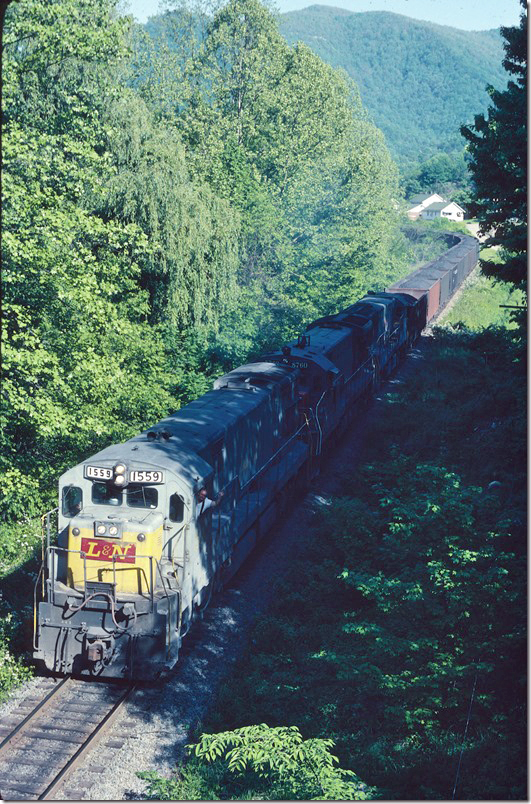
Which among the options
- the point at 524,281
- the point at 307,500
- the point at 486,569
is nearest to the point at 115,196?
the point at 307,500

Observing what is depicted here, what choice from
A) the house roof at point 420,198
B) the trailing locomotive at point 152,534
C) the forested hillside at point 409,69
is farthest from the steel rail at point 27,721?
the forested hillside at point 409,69

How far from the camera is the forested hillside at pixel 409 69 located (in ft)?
530

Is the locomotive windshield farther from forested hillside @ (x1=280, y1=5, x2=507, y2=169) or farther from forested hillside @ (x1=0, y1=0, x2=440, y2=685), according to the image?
forested hillside @ (x1=280, y1=5, x2=507, y2=169)

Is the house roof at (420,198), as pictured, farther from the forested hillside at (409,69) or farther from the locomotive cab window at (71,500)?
the locomotive cab window at (71,500)

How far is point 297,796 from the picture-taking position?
28.4 ft

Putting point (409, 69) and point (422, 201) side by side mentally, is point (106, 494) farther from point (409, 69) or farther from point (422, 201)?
point (409, 69)

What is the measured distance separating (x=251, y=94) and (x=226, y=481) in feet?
A: 119

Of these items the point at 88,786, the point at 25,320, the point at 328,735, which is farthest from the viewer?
the point at 25,320

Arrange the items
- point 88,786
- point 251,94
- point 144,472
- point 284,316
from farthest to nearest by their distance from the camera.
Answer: point 251,94
point 284,316
point 144,472
point 88,786

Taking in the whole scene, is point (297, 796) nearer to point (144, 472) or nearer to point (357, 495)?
point (144, 472)

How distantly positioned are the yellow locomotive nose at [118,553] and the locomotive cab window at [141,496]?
0.23 meters

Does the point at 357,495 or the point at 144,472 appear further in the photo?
the point at 357,495

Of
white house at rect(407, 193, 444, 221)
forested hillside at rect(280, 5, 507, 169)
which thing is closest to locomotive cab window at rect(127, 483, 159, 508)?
white house at rect(407, 193, 444, 221)

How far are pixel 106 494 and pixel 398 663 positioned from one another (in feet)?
17.8
